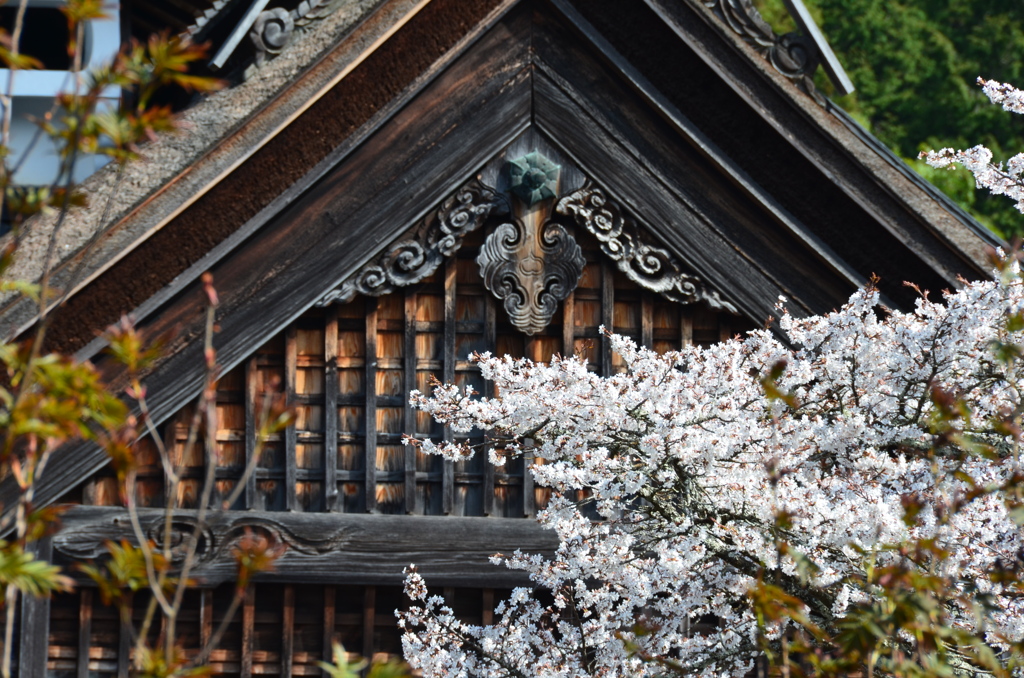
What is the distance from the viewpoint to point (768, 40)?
5297 mm

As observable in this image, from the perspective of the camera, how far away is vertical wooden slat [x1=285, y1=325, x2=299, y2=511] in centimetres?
502

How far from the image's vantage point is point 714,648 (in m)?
4.50

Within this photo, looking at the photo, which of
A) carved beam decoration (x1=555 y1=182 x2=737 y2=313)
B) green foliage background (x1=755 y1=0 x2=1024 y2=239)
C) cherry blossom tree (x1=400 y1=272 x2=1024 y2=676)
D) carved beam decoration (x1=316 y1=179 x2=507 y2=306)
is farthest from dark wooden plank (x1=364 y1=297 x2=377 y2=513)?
green foliage background (x1=755 y1=0 x2=1024 y2=239)

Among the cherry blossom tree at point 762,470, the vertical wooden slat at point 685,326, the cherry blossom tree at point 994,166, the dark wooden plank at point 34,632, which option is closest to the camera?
the cherry blossom tree at point 762,470

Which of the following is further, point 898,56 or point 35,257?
point 898,56

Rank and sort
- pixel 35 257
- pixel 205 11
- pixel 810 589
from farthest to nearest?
pixel 205 11, pixel 35 257, pixel 810 589

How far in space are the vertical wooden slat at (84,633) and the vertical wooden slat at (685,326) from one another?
2.92 metres

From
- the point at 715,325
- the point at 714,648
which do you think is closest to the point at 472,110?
the point at 715,325

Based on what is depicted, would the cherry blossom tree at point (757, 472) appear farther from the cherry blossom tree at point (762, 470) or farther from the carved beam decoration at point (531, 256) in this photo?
the carved beam decoration at point (531, 256)

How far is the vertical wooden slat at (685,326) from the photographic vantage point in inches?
209

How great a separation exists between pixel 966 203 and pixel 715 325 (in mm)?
11984

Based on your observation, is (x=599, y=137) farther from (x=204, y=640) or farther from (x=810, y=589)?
(x=204, y=640)

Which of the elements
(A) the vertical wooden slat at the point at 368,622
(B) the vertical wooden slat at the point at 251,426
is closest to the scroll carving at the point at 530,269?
(B) the vertical wooden slat at the point at 251,426

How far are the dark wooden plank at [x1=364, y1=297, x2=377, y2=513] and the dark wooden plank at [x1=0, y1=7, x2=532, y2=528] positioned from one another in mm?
246
